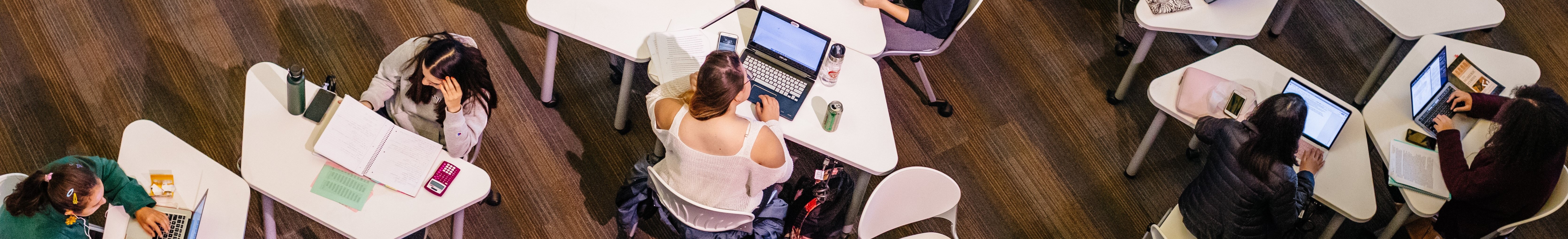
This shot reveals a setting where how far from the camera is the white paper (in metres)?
3.38

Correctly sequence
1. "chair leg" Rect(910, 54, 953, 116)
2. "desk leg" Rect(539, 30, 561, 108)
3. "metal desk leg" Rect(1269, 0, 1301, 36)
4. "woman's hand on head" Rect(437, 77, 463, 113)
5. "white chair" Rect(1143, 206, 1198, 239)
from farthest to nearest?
"metal desk leg" Rect(1269, 0, 1301, 36) < "chair leg" Rect(910, 54, 953, 116) < "desk leg" Rect(539, 30, 561, 108) < "white chair" Rect(1143, 206, 1198, 239) < "woman's hand on head" Rect(437, 77, 463, 113)

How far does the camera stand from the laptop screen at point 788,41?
327cm

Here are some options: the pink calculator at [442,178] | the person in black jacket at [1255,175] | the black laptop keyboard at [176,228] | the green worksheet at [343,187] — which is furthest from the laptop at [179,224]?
the person in black jacket at [1255,175]

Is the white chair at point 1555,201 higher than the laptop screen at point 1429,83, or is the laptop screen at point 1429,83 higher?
the laptop screen at point 1429,83

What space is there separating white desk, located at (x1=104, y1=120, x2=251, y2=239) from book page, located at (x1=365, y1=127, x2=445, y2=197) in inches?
15.4

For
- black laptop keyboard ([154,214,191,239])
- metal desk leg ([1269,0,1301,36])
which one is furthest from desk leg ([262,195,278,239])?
metal desk leg ([1269,0,1301,36])

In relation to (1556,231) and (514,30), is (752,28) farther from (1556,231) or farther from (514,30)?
(1556,231)

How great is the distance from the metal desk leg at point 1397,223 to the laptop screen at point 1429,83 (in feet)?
1.14

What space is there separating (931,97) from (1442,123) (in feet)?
6.13

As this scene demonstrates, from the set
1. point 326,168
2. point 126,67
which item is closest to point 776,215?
point 326,168

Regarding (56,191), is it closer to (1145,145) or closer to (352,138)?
(352,138)

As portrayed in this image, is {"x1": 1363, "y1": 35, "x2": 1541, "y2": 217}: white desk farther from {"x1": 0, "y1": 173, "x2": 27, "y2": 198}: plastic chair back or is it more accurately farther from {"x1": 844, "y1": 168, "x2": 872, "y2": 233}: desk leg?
{"x1": 0, "y1": 173, "x2": 27, "y2": 198}: plastic chair back

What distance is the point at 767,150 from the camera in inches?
117

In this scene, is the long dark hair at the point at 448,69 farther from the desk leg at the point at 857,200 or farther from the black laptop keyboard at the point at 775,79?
the desk leg at the point at 857,200
